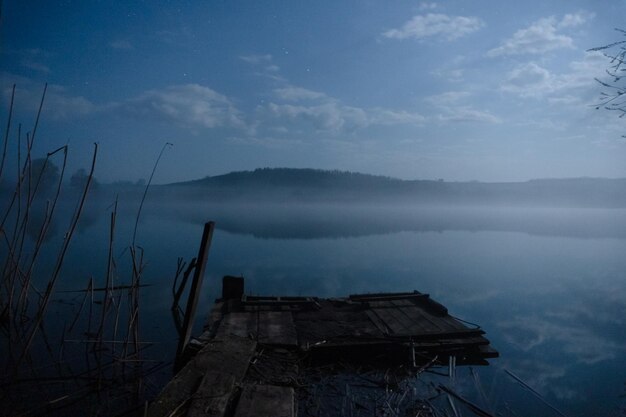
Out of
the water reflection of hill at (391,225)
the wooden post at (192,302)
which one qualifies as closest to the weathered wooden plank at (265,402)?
the wooden post at (192,302)

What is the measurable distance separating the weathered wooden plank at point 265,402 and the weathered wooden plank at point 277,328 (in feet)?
6.89

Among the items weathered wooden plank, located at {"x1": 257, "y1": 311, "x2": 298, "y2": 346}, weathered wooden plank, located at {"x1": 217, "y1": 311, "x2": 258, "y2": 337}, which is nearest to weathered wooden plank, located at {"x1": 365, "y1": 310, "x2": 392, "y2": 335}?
weathered wooden plank, located at {"x1": 257, "y1": 311, "x2": 298, "y2": 346}

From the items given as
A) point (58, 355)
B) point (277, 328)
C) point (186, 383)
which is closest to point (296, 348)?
point (277, 328)

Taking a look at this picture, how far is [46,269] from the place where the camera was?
73.0 ft

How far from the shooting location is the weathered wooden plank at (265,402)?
4508 millimetres

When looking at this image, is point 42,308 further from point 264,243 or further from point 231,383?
point 264,243

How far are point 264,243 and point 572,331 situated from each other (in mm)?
33926

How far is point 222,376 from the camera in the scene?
534 centimetres

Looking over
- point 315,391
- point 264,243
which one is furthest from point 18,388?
point 264,243

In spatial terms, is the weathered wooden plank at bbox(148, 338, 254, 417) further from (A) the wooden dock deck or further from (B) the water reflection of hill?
(B) the water reflection of hill

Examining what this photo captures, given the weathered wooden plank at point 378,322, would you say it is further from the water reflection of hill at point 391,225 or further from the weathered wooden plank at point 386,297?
the water reflection of hill at point 391,225

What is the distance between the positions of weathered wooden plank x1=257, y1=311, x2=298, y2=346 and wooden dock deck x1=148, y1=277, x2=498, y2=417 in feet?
0.07

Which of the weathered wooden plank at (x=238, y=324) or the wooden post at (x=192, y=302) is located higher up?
the wooden post at (x=192, y=302)

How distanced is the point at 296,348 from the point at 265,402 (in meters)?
2.38
